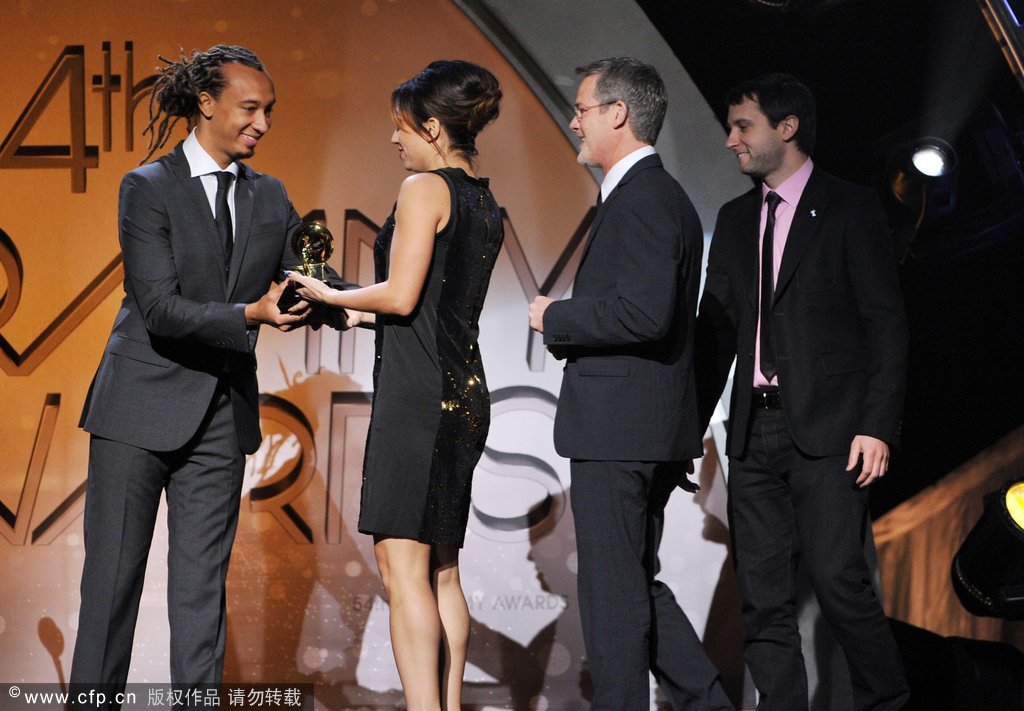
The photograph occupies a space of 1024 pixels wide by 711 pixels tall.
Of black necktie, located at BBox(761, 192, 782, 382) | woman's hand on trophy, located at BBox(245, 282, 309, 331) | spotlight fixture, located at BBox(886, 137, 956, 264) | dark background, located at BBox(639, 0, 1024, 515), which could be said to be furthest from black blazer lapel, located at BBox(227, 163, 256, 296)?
spotlight fixture, located at BBox(886, 137, 956, 264)

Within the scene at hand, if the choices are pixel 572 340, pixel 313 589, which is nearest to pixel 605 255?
pixel 572 340

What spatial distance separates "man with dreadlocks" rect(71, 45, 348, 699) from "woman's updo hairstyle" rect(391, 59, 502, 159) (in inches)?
17.0

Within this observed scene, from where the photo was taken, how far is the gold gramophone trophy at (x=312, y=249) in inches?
99.6

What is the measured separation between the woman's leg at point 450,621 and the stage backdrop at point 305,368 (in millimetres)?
1104

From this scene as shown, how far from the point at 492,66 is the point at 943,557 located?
92.4 inches

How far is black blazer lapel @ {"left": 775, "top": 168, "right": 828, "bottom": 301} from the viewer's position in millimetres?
2863

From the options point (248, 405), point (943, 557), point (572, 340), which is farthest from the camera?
point (943, 557)

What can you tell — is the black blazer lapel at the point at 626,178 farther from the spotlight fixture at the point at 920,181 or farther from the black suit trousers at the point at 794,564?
the spotlight fixture at the point at 920,181

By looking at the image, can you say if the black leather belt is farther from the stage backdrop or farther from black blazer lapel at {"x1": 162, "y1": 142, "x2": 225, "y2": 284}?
black blazer lapel at {"x1": 162, "y1": 142, "x2": 225, "y2": 284}

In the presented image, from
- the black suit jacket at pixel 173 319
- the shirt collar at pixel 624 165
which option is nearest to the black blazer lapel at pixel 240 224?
the black suit jacket at pixel 173 319

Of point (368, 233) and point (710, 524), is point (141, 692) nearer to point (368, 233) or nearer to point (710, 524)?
point (368, 233)

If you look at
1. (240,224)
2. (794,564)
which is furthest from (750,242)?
(240,224)

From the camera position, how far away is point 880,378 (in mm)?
2791

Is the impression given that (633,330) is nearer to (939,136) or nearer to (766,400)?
(766,400)
